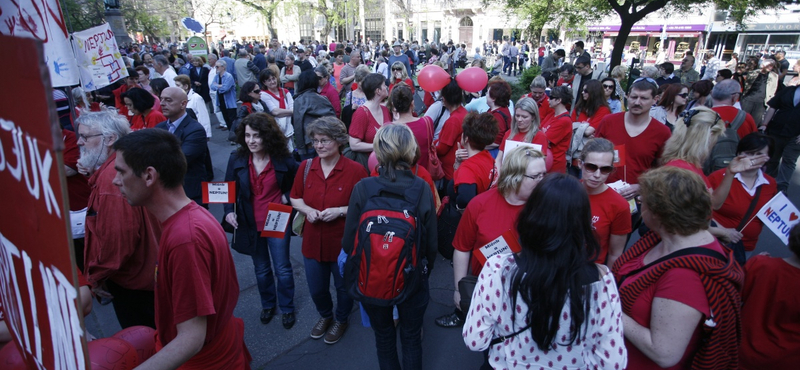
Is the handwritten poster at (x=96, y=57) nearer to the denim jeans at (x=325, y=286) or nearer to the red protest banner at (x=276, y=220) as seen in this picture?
the red protest banner at (x=276, y=220)

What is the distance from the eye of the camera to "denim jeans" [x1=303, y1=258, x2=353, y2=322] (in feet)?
10.1

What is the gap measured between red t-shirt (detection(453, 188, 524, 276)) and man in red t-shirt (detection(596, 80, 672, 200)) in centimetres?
175

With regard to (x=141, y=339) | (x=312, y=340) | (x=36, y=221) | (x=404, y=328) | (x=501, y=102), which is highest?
(x=36, y=221)

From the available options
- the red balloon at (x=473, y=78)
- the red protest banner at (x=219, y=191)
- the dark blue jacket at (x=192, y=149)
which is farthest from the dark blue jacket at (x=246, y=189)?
the red balloon at (x=473, y=78)

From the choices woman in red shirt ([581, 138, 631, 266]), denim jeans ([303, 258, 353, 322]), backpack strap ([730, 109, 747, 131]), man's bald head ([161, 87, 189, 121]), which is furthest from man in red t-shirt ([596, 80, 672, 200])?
man's bald head ([161, 87, 189, 121])

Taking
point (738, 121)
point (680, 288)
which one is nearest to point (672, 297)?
point (680, 288)

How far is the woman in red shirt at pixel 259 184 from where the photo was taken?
3061 mm

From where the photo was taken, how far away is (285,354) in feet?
10.3

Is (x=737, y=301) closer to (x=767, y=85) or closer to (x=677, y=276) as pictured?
(x=677, y=276)

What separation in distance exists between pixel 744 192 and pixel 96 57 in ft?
20.2

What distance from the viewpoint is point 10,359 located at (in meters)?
1.39

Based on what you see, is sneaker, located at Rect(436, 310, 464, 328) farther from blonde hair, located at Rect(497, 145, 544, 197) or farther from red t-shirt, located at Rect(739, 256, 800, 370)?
red t-shirt, located at Rect(739, 256, 800, 370)

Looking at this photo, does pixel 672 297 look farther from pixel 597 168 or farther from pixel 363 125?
pixel 363 125

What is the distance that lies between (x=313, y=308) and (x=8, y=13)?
3.11 meters
